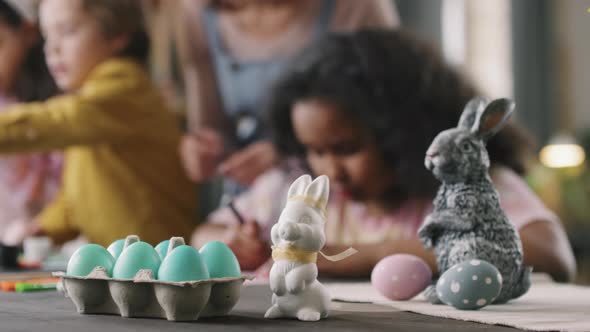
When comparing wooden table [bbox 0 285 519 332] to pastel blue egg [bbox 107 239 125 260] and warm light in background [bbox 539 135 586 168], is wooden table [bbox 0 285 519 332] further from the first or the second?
warm light in background [bbox 539 135 586 168]

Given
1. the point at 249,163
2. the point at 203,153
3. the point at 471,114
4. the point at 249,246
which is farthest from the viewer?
the point at 203,153

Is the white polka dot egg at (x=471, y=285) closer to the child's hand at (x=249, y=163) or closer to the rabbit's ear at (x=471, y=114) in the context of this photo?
the rabbit's ear at (x=471, y=114)

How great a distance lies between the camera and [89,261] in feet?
2.67

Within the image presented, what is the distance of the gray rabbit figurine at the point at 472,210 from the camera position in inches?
35.8

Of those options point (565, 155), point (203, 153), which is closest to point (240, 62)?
point (203, 153)

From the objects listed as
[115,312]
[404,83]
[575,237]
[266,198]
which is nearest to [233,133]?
[266,198]

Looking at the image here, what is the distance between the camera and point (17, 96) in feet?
8.79

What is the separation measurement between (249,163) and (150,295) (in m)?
1.42

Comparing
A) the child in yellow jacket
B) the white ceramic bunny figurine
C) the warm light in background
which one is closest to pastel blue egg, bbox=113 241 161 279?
the white ceramic bunny figurine

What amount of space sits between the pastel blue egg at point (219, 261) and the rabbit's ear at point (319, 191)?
0.34 feet

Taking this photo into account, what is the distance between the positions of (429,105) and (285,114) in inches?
13.4

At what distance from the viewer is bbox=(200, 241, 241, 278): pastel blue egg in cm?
78

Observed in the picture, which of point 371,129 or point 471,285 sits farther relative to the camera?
point 371,129

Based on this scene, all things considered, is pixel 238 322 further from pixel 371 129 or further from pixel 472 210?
pixel 371 129
